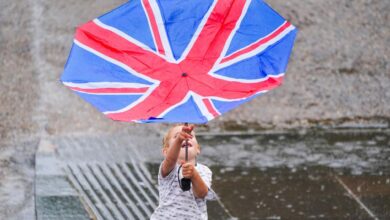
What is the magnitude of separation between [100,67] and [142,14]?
0.36 m

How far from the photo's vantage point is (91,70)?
4703 millimetres

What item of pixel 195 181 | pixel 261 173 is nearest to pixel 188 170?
pixel 195 181

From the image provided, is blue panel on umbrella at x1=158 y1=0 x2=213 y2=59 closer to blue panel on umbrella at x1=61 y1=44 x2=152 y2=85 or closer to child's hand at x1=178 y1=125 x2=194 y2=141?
blue panel on umbrella at x1=61 y1=44 x2=152 y2=85

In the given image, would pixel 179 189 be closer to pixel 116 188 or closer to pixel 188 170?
pixel 188 170

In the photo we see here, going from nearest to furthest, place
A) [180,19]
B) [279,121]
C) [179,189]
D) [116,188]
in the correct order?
[180,19] → [179,189] → [116,188] → [279,121]

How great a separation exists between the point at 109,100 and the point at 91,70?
0.65 ft

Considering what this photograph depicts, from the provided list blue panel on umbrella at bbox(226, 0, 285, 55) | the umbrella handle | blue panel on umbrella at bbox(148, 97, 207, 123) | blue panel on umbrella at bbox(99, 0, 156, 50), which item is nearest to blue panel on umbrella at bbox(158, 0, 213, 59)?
blue panel on umbrella at bbox(99, 0, 156, 50)

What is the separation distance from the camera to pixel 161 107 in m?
4.54

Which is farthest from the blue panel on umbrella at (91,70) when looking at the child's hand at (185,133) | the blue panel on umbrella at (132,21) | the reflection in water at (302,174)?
the reflection in water at (302,174)

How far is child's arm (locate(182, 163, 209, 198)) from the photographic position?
187 inches

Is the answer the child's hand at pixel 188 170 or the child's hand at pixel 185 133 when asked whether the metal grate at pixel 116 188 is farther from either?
the child's hand at pixel 185 133

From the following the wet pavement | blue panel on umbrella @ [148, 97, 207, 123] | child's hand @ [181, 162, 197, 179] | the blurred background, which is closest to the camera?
blue panel on umbrella @ [148, 97, 207, 123]

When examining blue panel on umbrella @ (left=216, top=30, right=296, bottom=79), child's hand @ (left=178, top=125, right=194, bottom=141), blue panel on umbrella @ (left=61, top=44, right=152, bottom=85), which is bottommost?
child's hand @ (left=178, top=125, right=194, bottom=141)

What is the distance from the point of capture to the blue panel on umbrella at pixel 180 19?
484 cm
